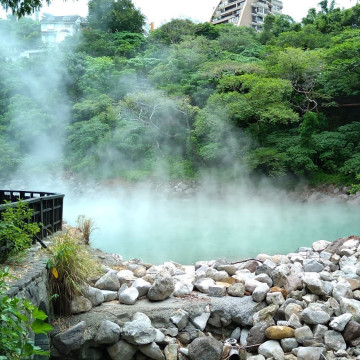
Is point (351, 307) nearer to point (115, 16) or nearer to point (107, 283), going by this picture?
point (107, 283)

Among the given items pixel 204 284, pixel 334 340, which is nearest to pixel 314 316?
pixel 334 340

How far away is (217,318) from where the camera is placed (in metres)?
4.14

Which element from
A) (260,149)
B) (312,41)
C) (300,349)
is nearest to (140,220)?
(260,149)

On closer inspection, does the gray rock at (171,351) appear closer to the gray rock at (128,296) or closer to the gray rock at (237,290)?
the gray rock at (128,296)

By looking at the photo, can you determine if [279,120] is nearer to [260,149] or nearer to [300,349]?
[260,149]

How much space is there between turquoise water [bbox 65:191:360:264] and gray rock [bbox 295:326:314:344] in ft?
11.7

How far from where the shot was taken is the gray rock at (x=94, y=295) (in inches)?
158

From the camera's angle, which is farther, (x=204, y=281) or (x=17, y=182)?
(x=17, y=182)

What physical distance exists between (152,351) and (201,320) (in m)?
0.64

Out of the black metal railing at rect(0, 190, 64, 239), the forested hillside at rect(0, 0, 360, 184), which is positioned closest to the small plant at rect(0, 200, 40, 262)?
the black metal railing at rect(0, 190, 64, 239)

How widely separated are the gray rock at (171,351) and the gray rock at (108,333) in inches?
18.5

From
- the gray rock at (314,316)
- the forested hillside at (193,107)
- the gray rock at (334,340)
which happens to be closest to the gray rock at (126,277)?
the gray rock at (314,316)

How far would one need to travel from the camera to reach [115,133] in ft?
57.8

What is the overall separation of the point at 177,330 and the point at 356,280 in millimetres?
2126
